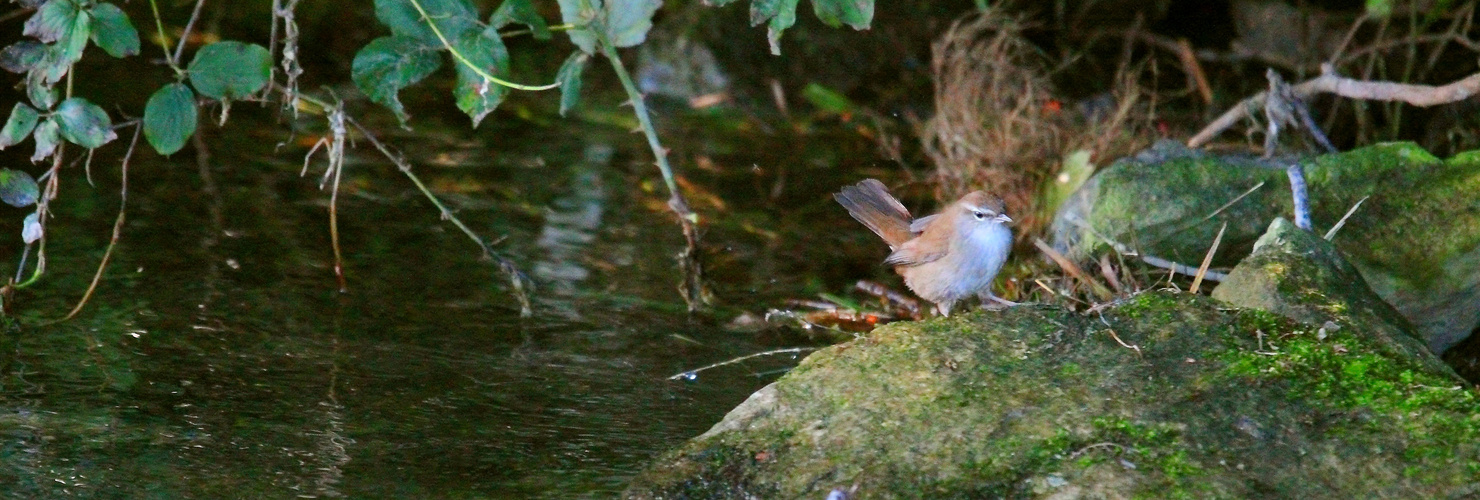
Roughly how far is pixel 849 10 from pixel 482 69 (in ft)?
3.38

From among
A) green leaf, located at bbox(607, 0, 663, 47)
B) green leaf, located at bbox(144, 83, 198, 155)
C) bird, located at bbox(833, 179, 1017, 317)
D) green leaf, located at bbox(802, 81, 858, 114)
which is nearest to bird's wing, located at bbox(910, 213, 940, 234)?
bird, located at bbox(833, 179, 1017, 317)

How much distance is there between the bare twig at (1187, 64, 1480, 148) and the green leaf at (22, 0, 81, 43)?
170 inches

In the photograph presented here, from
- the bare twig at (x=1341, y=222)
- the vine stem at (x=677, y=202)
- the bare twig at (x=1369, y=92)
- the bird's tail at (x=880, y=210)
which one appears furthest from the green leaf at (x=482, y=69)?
the bare twig at (x=1369, y=92)

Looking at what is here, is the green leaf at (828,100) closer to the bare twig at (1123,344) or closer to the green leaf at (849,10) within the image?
the green leaf at (849,10)

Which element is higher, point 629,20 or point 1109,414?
point 629,20

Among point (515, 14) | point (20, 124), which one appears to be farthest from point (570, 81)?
point (20, 124)

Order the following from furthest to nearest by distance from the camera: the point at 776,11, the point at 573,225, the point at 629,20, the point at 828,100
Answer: the point at 828,100 → the point at 573,225 → the point at 629,20 → the point at 776,11

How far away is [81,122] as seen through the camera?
3721 millimetres

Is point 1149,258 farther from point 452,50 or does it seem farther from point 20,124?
point 20,124

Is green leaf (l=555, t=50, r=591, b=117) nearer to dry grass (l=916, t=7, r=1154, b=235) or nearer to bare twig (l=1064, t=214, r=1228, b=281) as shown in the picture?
bare twig (l=1064, t=214, r=1228, b=281)

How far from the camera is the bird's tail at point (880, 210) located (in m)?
4.94

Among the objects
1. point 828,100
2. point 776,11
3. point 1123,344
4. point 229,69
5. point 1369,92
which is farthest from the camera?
point 828,100

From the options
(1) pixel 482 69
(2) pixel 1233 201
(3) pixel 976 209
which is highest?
(1) pixel 482 69

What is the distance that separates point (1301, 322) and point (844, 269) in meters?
2.71
